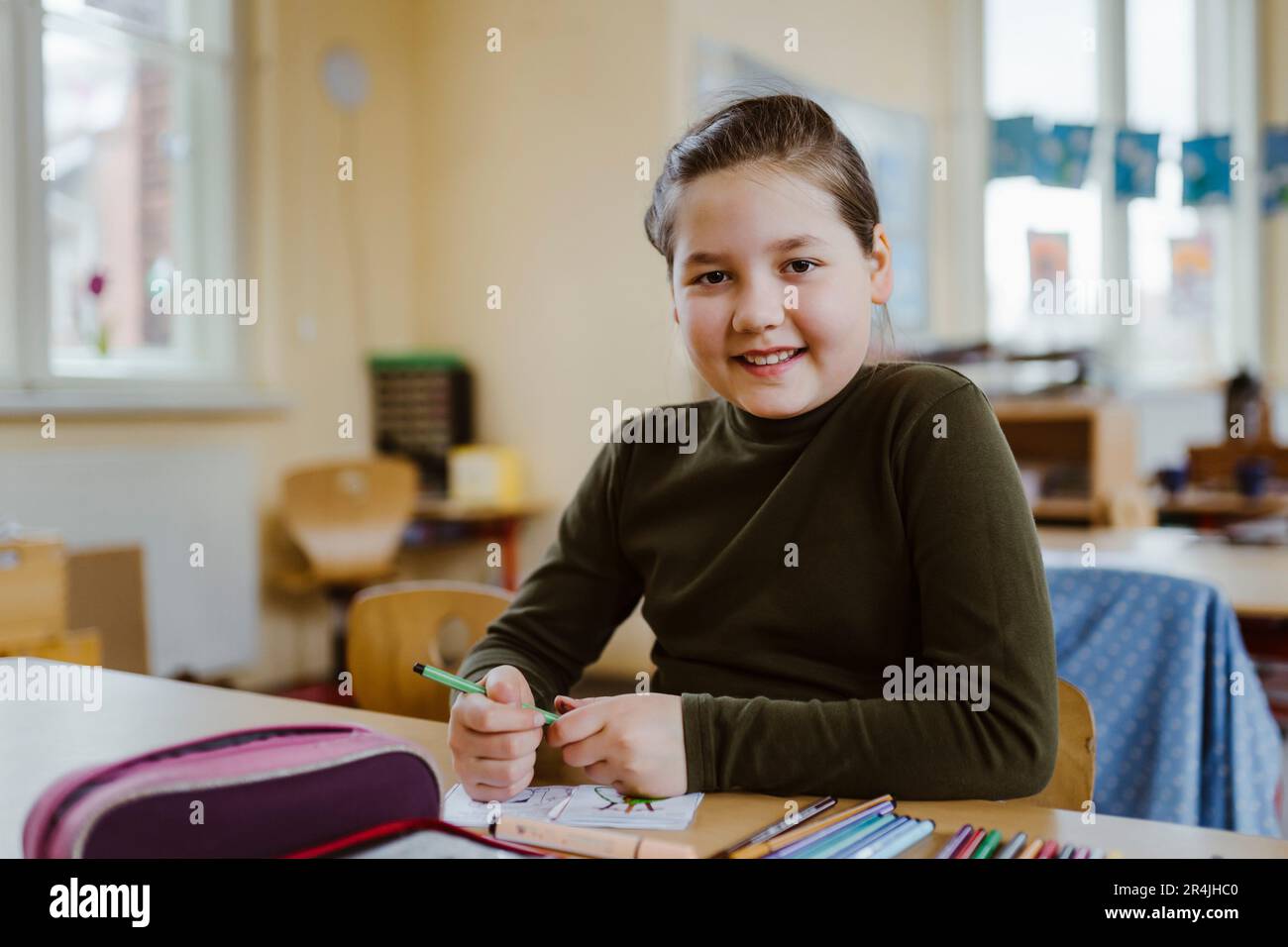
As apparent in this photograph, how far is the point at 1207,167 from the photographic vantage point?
590 centimetres

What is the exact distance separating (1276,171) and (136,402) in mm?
5905

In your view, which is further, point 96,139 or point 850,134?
point 96,139

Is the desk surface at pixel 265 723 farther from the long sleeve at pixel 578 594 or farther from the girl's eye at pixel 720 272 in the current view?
the girl's eye at pixel 720 272

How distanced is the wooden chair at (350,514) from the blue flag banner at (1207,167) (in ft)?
14.1

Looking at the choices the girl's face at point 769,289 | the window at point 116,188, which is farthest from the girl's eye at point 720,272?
the window at point 116,188

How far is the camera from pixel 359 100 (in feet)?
15.4

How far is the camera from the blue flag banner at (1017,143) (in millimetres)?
5789

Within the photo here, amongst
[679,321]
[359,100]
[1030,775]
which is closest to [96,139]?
[359,100]

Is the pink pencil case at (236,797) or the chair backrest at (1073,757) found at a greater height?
the pink pencil case at (236,797)
